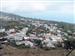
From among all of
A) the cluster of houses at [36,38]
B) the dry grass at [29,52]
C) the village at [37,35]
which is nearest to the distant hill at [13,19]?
the village at [37,35]

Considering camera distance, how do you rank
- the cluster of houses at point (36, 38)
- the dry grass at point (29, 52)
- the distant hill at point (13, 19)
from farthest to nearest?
1. the distant hill at point (13, 19)
2. the cluster of houses at point (36, 38)
3. the dry grass at point (29, 52)

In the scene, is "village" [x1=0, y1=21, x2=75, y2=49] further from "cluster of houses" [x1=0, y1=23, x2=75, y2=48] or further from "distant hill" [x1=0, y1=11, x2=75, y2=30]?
"distant hill" [x1=0, y1=11, x2=75, y2=30]

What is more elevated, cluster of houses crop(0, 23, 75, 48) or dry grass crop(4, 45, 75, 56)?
cluster of houses crop(0, 23, 75, 48)

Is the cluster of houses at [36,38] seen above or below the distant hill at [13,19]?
below

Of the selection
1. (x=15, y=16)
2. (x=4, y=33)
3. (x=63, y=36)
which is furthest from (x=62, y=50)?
(x=15, y=16)

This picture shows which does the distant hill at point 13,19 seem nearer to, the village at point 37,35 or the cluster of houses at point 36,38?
the village at point 37,35

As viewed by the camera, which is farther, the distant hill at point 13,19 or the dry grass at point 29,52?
the distant hill at point 13,19

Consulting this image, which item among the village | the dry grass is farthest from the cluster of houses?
the dry grass

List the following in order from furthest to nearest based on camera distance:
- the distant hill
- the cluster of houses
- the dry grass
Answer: the distant hill
the cluster of houses
the dry grass

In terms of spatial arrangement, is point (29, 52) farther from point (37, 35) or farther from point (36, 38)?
point (37, 35)
